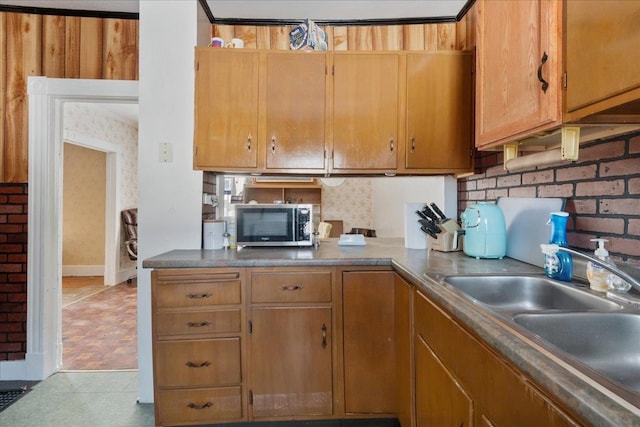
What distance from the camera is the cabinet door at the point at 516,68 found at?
1110 mm

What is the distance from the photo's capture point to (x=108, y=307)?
3.95 metres

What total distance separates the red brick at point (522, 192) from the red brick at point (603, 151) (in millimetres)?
319

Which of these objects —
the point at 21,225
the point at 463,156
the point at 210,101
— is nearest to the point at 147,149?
the point at 210,101

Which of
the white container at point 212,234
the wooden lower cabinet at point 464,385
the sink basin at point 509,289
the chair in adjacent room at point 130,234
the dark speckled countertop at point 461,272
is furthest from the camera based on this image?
the chair in adjacent room at point 130,234

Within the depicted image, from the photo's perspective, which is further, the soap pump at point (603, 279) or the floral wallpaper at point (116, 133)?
the floral wallpaper at point (116, 133)

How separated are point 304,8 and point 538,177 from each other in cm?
176

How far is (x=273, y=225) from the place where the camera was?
2.04 metres

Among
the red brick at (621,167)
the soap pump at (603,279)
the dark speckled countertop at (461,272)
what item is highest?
the red brick at (621,167)

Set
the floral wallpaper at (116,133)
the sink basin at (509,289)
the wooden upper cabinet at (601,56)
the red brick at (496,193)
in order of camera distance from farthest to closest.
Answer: the floral wallpaper at (116,133)
the red brick at (496,193)
the sink basin at (509,289)
the wooden upper cabinet at (601,56)

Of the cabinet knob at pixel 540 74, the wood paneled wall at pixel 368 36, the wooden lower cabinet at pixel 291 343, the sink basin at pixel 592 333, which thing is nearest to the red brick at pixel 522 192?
the cabinet knob at pixel 540 74

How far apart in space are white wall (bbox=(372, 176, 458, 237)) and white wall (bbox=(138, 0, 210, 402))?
1479 millimetres

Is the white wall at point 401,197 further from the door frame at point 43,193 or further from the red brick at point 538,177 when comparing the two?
the door frame at point 43,193

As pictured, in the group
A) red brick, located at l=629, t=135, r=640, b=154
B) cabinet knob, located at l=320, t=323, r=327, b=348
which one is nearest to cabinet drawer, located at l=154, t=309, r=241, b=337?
cabinet knob, located at l=320, t=323, r=327, b=348

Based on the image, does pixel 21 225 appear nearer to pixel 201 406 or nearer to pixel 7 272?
pixel 7 272
